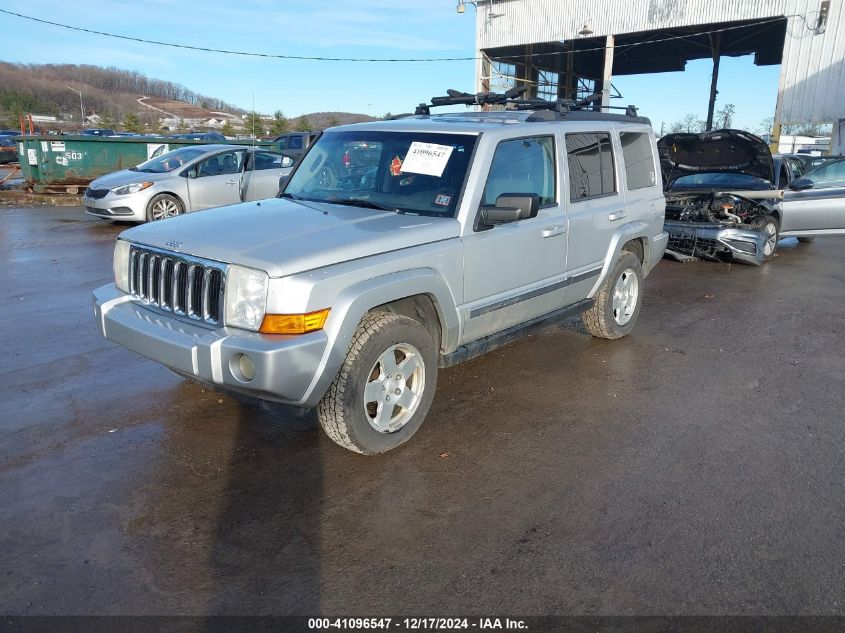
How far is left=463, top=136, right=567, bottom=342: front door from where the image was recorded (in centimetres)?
426

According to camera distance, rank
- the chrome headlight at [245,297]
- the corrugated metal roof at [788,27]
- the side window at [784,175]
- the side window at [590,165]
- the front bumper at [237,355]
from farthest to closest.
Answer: the corrugated metal roof at [788,27] → the side window at [784,175] → the side window at [590,165] → the chrome headlight at [245,297] → the front bumper at [237,355]

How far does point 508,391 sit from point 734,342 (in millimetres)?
2682

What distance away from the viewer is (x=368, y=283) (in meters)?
3.52

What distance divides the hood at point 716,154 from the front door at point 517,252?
6868mm

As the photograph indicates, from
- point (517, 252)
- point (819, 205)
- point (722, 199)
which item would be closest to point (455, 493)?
point (517, 252)

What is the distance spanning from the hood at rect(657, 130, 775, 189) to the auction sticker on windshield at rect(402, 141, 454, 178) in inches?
299

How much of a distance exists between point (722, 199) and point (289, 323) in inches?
362

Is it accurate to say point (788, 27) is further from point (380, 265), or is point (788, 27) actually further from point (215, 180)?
point (380, 265)

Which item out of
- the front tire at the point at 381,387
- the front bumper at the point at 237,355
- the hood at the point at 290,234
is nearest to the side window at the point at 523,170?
the hood at the point at 290,234

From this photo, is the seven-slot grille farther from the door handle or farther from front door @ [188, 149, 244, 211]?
front door @ [188, 149, 244, 211]

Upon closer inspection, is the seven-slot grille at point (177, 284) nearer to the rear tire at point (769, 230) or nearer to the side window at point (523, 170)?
the side window at point (523, 170)

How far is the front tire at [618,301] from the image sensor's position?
19.2 ft

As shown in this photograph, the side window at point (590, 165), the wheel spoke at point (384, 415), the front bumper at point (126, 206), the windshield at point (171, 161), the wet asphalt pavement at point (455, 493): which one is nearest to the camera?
the wet asphalt pavement at point (455, 493)

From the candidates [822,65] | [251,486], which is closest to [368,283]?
[251,486]
